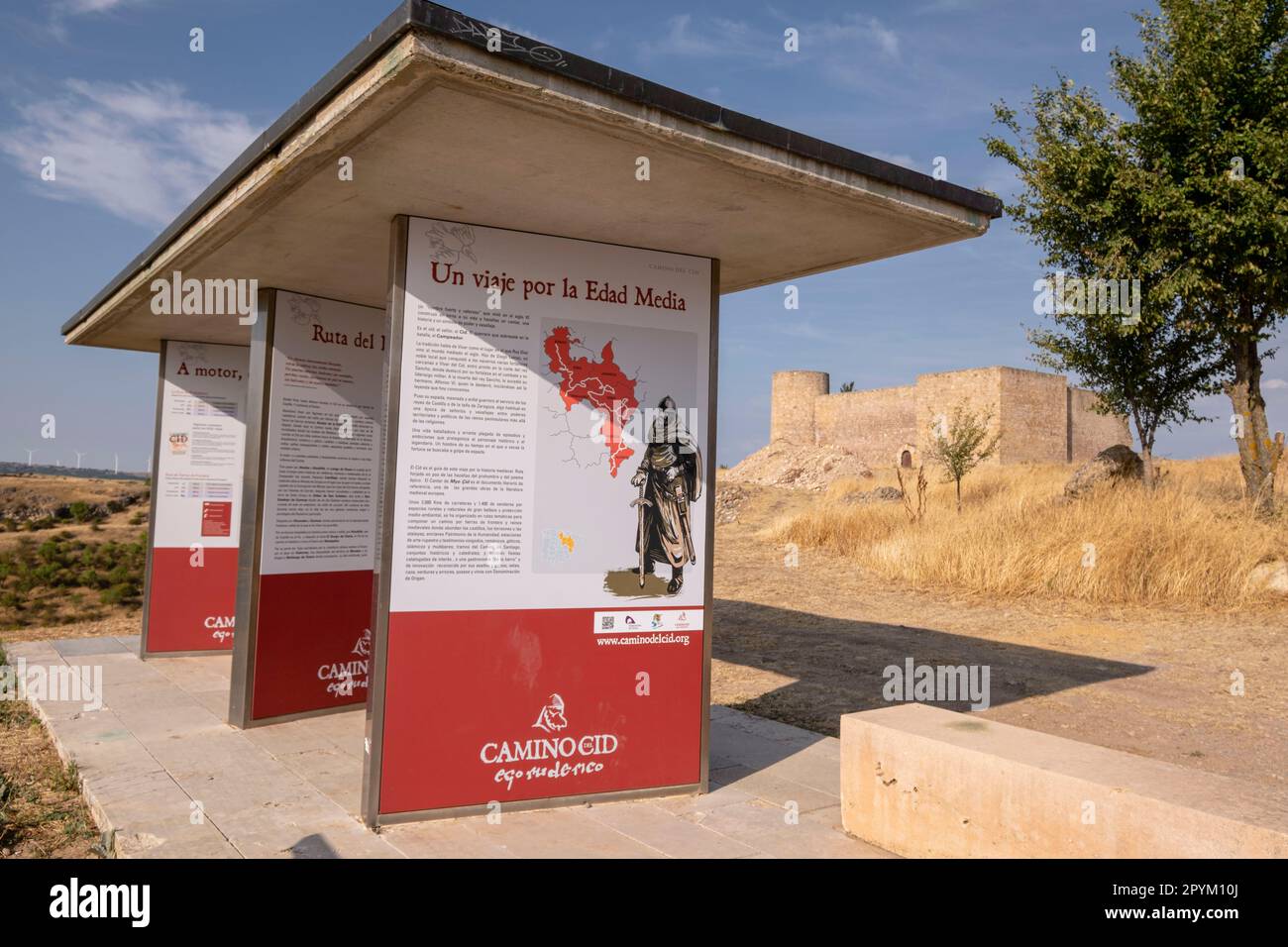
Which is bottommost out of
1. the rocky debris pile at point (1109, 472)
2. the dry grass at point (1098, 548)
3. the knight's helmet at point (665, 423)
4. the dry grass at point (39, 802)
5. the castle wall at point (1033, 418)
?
the dry grass at point (39, 802)

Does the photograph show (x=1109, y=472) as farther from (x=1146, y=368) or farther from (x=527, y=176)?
(x=527, y=176)

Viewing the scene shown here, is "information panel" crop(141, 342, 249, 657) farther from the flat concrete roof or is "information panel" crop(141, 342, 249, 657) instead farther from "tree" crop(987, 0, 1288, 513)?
"tree" crop(987, 0, 1288, 513)

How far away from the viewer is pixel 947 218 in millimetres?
4777

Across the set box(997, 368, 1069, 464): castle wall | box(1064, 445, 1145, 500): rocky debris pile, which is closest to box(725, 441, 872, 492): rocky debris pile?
box(997, 368, 1069, 464): castle wall

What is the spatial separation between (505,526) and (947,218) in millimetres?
2791

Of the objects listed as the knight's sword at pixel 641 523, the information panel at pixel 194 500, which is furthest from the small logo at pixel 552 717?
the information panel at pixel 194 500

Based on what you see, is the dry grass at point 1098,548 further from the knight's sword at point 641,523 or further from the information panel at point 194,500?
the information panel at point 194,500

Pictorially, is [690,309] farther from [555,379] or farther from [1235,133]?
[1235,133]

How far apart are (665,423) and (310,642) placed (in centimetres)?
343

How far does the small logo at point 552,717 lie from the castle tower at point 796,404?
4246cm

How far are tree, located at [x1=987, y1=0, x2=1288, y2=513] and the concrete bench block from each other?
13.8 metres

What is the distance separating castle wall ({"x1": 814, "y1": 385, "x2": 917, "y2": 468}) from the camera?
1609 inches

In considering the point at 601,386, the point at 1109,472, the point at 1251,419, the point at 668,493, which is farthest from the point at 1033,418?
the point at 601,386

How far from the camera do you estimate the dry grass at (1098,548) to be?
1290cm
